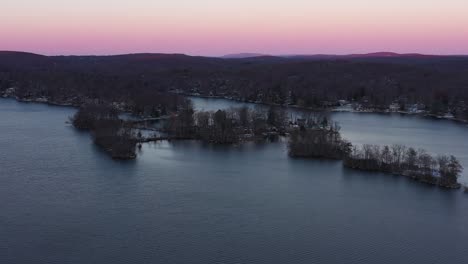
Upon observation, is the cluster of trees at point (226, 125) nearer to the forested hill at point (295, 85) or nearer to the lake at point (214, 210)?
the lake at point (214, 210)

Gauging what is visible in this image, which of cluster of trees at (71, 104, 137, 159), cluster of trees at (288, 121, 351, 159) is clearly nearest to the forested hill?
cluster of trees at (71, 104, 137, 159)

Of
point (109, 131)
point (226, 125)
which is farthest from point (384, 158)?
point (109, 131)

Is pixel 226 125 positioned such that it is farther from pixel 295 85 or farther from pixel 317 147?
pixel 295 85

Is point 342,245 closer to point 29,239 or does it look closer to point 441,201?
point 441,201

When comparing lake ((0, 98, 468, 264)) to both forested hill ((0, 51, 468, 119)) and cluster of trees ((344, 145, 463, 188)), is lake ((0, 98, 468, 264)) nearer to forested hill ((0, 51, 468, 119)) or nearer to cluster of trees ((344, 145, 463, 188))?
cluster of trees ((344, 145, 463, 188))

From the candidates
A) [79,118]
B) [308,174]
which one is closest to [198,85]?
[79,118]
